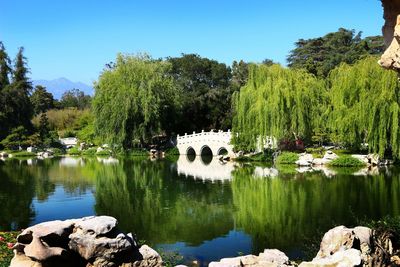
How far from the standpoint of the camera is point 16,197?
1619 centimetres

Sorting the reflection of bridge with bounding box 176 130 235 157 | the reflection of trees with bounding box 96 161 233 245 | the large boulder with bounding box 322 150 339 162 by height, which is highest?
the reflection of bridge with bounding box 176 130 235 157

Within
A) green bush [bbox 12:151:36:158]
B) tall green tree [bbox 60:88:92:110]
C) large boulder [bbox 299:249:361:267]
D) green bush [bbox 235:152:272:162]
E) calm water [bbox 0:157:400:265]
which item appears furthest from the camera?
tall green tree [bbox 60:88:92:110]

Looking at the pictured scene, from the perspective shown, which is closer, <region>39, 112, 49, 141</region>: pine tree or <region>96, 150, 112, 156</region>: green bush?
<region>96, 150, 112, 156</region>: green bush

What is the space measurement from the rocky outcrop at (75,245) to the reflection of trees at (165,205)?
466cm

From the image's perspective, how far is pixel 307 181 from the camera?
749 inches

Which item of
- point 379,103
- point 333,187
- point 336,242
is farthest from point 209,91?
point 336,242

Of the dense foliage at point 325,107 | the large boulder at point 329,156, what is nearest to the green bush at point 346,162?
the large boulder at point 329,156

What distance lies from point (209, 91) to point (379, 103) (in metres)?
19.4

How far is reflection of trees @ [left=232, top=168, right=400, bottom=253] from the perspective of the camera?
35.5 feet

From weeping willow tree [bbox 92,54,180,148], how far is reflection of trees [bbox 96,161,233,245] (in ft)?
29.7

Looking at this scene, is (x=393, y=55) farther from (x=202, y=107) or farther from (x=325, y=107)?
(x=202, y=107)

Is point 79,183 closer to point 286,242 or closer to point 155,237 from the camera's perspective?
point 155,237

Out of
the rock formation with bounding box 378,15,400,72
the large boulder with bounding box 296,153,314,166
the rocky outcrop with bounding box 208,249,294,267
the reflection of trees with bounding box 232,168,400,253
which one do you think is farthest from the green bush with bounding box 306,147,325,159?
the rock formation with bounding box 378,15,400,72

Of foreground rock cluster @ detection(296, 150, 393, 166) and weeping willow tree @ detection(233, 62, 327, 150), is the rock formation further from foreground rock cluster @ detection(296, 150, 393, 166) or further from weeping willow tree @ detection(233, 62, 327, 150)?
weeping willow tree @ detection(233, 62, 327, 150)
